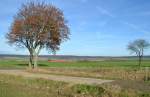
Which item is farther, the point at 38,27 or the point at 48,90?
the point at 38,27

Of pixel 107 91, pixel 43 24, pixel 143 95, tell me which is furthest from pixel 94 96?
pixel 43 24

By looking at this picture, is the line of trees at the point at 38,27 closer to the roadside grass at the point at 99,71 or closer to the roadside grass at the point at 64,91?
the roadside grass at the point at 99,71

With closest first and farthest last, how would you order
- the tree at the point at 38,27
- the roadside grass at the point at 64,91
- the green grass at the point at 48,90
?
the roadside grass at the point at 64,91, the green grass at the point at 48,90, the tree at the point at 38,27

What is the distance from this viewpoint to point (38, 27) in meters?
50.9

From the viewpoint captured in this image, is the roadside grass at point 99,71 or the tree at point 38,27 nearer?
the roadside grass at point 99,71

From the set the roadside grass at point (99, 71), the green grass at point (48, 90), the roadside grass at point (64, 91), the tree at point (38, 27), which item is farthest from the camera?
the tree at point (38, 27)

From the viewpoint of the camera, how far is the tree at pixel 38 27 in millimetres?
50531

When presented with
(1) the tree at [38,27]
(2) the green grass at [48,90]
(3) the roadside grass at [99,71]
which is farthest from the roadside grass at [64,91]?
(1) the tree at [38,27]

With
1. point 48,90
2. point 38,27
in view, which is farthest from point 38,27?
point 48,90

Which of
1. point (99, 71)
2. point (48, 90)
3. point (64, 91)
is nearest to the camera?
point (64, 91)

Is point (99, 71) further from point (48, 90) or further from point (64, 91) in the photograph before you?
point (64, 91)

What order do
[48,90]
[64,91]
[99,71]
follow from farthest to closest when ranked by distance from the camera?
1. [99,71]
2. [48,90]
3. [64,91]

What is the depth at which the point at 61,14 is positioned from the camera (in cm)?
5234

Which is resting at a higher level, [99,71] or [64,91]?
[99,71]
